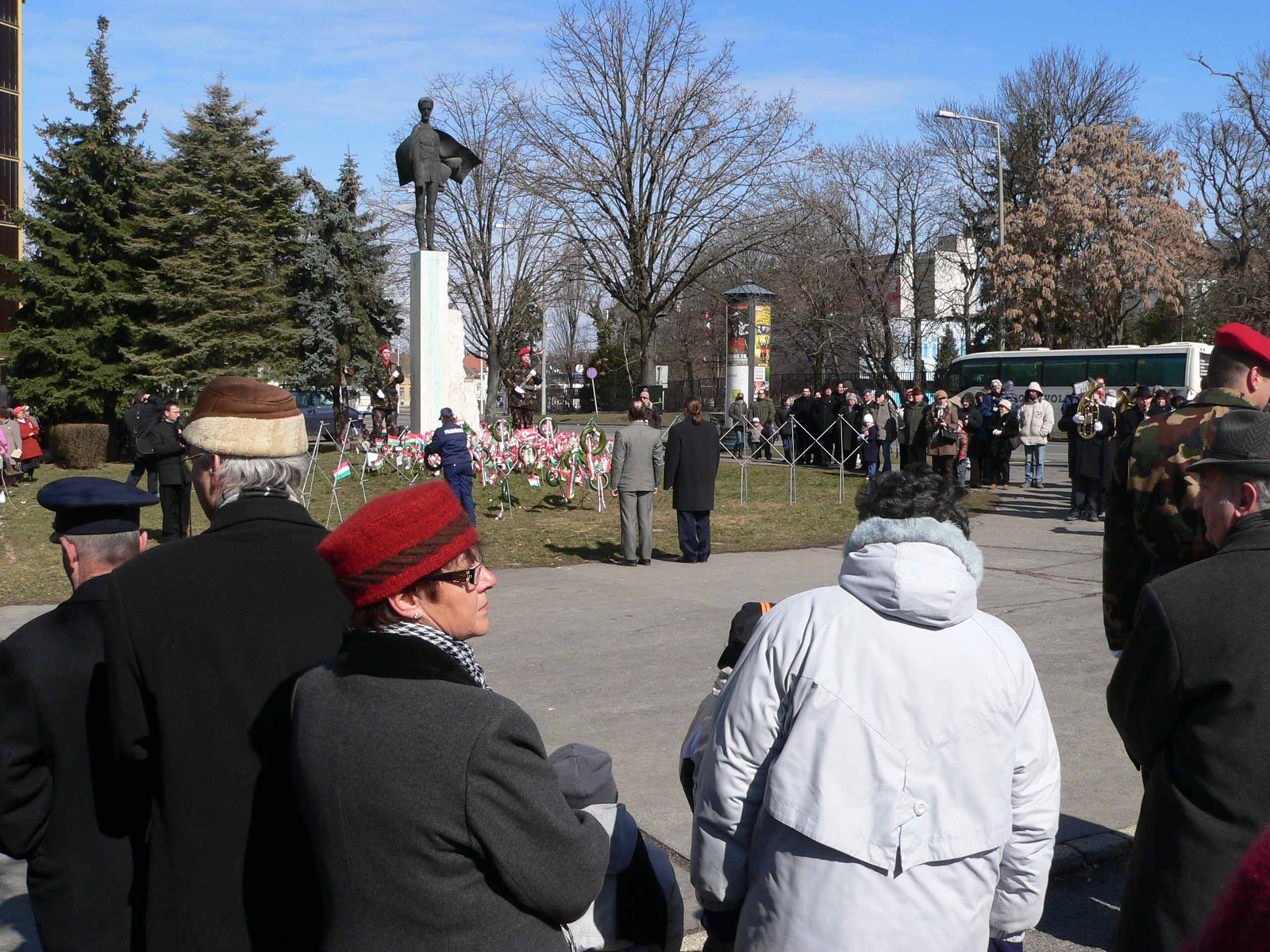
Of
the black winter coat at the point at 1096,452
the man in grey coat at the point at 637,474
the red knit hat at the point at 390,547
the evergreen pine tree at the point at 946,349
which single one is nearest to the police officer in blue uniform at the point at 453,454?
the man in grey coat at the point at 637,474

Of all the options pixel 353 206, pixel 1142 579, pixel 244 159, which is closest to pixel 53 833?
pixel 1142 579

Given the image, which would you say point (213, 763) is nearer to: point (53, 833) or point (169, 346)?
point (53, 833)

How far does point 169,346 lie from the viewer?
108 ft

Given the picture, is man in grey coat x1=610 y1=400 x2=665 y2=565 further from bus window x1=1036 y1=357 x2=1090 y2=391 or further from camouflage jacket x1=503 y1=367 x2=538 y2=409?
bus window x1=1036 y1=357 x2=1090 y2=391

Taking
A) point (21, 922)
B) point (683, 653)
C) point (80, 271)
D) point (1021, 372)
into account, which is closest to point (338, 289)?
point (80, 271)

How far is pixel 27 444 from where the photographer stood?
22.6 metres

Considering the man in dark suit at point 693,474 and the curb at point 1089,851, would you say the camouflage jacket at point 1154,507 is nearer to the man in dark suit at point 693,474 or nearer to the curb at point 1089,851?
the curb at point 1089,851

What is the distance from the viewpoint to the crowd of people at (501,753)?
1.92 metres

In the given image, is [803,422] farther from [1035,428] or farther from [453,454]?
[453,454]

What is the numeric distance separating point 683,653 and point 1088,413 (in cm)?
1083

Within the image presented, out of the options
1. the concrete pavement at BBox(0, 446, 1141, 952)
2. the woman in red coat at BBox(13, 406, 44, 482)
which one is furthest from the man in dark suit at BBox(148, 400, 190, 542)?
the woman in red coat at BBox(13, 406, 44, 482)

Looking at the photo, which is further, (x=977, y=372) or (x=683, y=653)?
(x=977, y=372)

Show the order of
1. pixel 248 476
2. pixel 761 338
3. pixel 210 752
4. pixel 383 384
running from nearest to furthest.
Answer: pixel 210 752 → pixel 248 476 → pixel 761 338 → pixel 383 384

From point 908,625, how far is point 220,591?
56.7 inches
